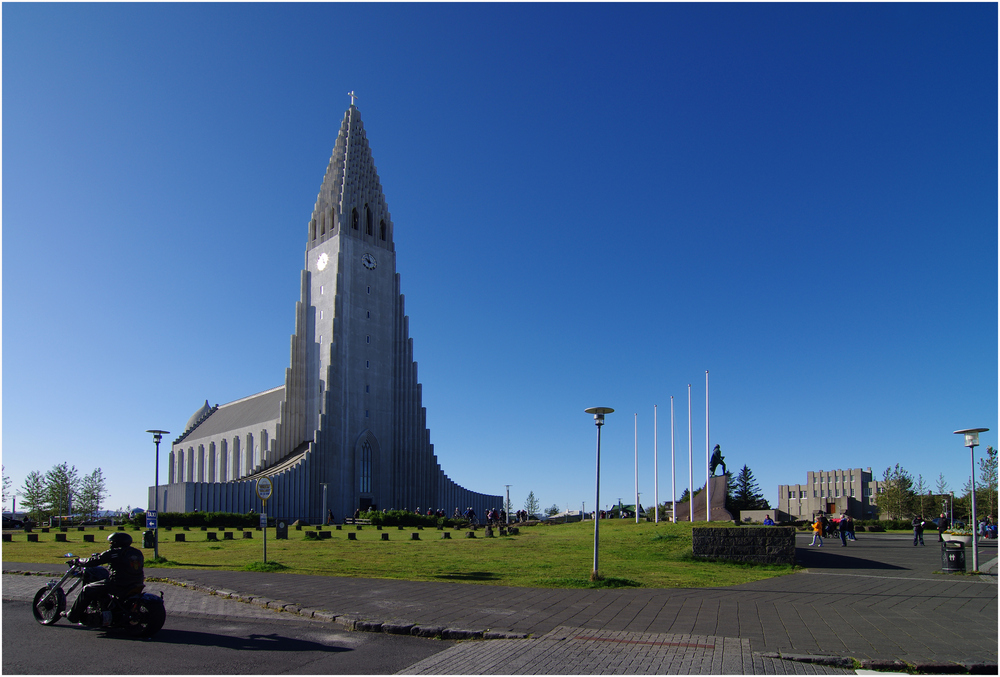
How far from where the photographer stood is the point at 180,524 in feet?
159

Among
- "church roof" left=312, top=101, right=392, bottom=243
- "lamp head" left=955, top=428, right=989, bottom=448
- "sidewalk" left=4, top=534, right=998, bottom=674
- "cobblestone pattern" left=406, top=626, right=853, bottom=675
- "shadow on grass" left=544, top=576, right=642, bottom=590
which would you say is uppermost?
"church roof" left=312, top=101, right=392, bottom=243

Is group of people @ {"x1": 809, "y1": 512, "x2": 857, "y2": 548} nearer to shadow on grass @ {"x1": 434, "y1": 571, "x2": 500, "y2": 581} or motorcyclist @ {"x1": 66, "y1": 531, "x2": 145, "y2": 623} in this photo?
shadow on grass @ {"x1": 434, "y1": 571, "x2": 500, "y2": 581}

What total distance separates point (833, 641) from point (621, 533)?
19278 mm

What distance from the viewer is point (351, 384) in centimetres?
7312

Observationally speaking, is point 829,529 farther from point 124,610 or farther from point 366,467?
point 366,467

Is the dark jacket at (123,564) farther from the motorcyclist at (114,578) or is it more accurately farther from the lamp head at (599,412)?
the lamp head at (599,412)

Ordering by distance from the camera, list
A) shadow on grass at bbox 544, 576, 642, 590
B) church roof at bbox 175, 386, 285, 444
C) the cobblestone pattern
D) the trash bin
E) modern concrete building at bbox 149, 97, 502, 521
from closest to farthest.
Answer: the cobblestone pattern, shadow on grass at bbox 544, 576, 642, 590, the trash bin, modern concrete building at bbox 149, 97, 502, 521, church roof at bbox 175, 386, 285, 444

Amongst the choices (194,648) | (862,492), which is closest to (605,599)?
(194,648)

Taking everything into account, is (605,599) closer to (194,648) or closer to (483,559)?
(194,648)

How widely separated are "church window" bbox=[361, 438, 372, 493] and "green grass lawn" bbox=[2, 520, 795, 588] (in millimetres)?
43247

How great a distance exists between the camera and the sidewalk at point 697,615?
8828 millimetres

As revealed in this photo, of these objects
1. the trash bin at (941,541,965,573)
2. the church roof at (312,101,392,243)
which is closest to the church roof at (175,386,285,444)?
the church roof at (312,101,392,243)

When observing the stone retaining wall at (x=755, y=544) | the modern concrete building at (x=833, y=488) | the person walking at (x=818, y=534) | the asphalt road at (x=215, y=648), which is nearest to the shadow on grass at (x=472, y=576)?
the asphalt road at (x=215, y=648)

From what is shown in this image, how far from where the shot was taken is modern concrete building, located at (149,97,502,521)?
7056 centimetres
